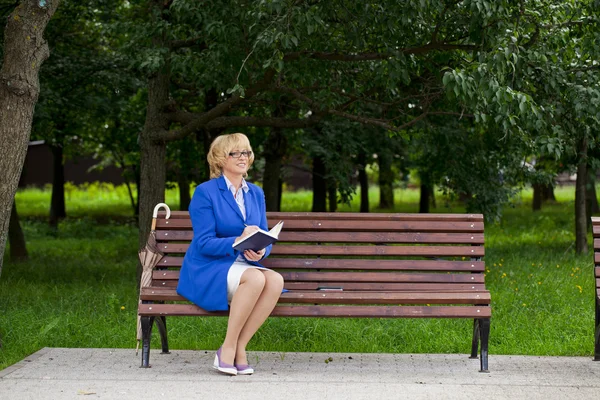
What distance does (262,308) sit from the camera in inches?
219

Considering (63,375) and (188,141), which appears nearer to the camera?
(63,375)

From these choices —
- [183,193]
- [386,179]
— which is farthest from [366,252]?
[386,179]

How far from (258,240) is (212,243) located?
334 millimetres

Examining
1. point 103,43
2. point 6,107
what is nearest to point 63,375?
point 6,107

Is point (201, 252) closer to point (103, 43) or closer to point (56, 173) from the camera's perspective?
point (103, 43)

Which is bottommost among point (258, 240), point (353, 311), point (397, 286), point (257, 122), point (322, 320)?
point (322, 320)

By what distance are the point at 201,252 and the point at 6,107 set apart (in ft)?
5.83

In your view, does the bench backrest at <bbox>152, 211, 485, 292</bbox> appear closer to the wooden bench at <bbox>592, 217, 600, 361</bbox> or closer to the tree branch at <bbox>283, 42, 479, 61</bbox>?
the wooden bench at <bbox>592, 217, 600, 361</bbox>

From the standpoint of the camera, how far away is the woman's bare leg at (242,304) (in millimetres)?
5473

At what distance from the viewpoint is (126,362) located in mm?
5922

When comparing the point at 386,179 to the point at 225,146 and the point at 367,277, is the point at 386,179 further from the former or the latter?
the point at 225,146

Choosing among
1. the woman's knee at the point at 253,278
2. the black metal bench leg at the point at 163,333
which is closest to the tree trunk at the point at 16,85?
the black metal bench leg at the point at 163,333

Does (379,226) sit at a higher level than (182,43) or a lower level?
lower

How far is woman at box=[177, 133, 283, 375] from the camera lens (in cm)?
550
